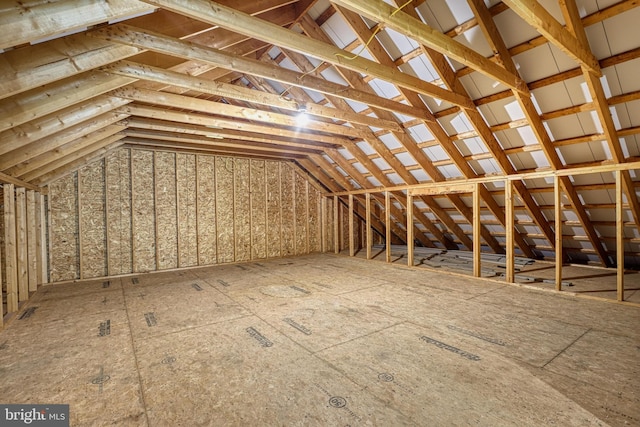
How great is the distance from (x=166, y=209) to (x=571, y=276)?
9.04m

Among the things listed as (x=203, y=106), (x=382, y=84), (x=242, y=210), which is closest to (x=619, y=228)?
(x=382, y=84)

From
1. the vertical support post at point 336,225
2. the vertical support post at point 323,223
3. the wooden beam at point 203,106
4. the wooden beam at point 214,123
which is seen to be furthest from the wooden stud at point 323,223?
the wooden beam at point 203,106

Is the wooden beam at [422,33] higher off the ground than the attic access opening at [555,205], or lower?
higher

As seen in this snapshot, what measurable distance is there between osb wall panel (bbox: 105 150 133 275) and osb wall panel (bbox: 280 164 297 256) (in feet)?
13.0

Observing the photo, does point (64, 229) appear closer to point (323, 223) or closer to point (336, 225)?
point (323, 223)

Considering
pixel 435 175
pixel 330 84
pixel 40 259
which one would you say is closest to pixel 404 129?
pixel 435 175

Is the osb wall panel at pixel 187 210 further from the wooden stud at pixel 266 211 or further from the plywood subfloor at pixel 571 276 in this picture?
the plywood subfloor at pixel 571 276

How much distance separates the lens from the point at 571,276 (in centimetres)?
570

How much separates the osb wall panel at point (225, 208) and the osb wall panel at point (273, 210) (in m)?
1.09

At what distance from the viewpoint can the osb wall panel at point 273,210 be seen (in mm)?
8578

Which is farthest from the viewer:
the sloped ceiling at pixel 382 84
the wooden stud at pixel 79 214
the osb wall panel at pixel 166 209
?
the osb wall panel at pixel 166 209

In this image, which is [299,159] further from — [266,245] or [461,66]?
[461,66]

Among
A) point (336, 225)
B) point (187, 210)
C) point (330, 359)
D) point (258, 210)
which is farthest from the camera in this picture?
point (336, 225)

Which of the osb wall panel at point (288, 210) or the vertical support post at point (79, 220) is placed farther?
the osb wall panel at point (288, 210)
